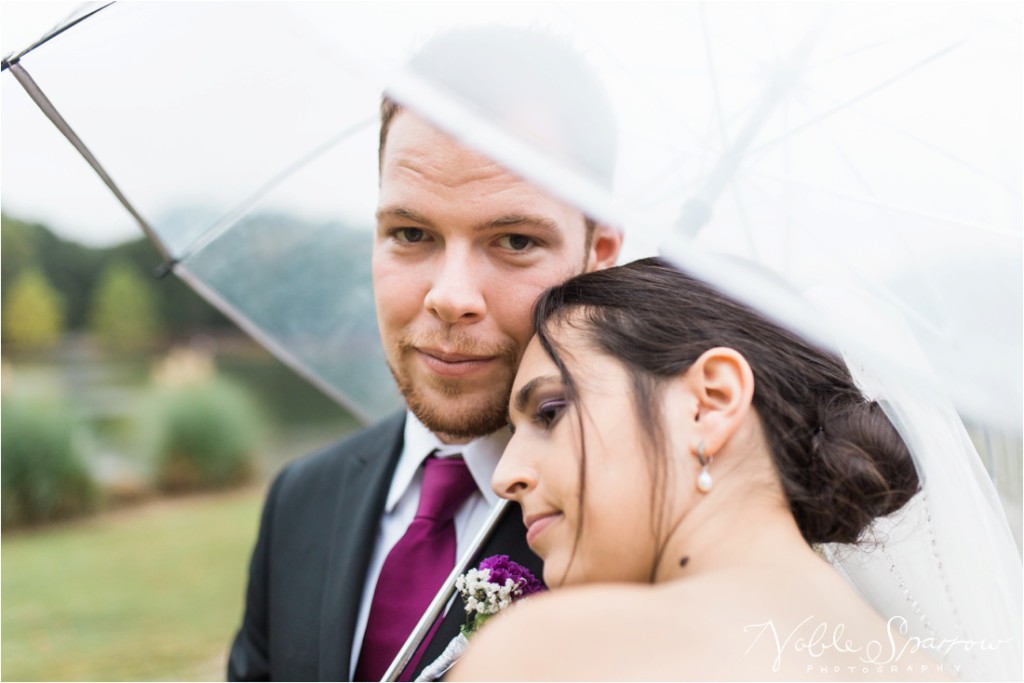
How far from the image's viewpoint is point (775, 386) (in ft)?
5.96

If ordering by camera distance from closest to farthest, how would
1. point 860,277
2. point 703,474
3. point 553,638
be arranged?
point 553,638
point 703,474
point 860,277

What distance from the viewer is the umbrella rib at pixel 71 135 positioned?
86.2 inches

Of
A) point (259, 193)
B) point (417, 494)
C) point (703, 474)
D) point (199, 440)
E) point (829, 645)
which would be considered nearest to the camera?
point (829, 645)

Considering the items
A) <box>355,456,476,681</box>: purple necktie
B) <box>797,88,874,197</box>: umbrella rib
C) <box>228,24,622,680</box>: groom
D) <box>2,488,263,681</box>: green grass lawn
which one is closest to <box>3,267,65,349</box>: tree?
<box>2,488,263,681</box>: green grass lawn

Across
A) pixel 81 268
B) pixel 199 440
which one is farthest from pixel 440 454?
pixel 81 268

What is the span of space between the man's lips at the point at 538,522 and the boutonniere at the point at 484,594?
0.33m

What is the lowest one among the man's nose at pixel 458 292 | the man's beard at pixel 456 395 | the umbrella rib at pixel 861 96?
the man's beard at pixel 456 395

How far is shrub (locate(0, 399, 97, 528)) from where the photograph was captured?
8.30m

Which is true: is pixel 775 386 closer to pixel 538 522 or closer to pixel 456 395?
pixel 538 522

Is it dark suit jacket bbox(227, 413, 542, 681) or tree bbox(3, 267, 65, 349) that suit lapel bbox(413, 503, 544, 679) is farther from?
tree bbox(3, 267, 65, 349)

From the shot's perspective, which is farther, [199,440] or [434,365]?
[199,440]

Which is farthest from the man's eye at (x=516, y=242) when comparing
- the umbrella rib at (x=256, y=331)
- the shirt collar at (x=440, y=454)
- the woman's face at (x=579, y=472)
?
the umbrella rib at (x=256, y=331)

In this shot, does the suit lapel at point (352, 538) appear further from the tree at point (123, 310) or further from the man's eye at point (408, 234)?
the tree at point (123, 310)

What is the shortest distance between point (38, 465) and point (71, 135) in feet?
23.4
